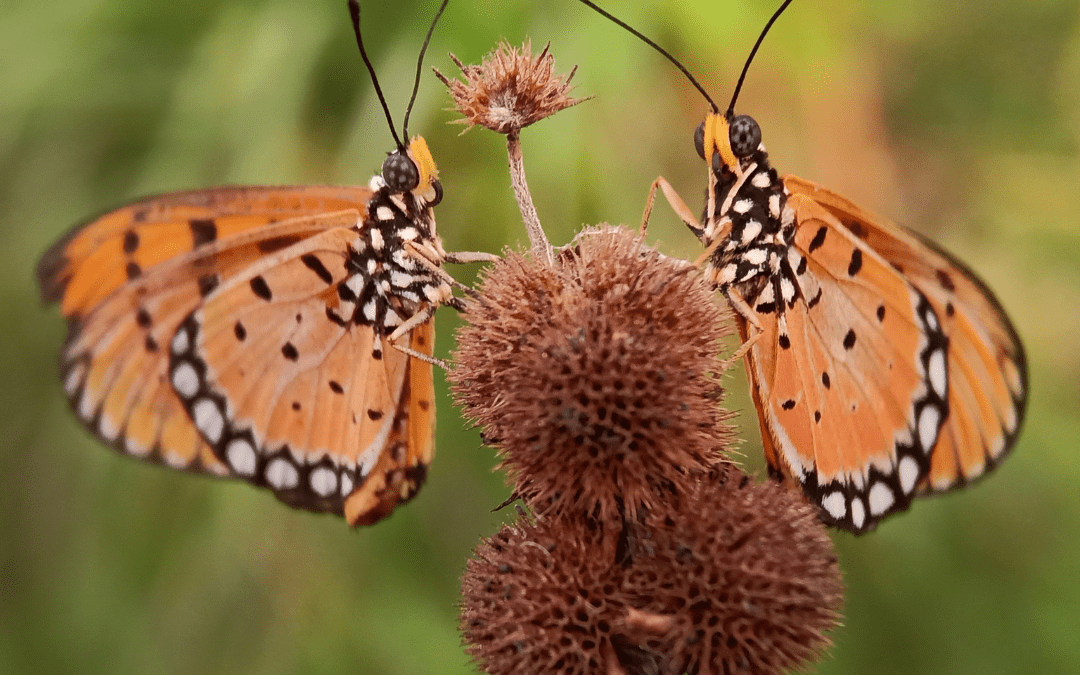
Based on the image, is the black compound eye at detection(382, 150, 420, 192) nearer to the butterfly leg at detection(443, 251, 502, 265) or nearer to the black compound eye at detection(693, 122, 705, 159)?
the butterfly leg at detection(443, 251, 502, 265)

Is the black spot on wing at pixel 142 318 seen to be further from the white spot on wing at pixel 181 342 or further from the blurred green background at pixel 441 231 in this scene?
the blurred green background at pixel 441 231

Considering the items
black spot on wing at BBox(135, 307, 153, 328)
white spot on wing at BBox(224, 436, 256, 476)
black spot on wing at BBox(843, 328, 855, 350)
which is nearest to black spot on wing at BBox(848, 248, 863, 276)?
black spot on wing at BBox(843, 328, 855, 350)

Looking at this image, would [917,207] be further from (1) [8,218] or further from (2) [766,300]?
(1) [8,218]

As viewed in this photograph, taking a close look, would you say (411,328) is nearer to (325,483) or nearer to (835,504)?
(325,483)

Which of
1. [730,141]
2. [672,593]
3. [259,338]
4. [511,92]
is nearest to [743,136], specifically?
[730,141]

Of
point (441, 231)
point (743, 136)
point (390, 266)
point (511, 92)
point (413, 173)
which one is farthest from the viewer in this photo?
point (441, 231)

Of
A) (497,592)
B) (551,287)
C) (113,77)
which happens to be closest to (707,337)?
(551,287)
